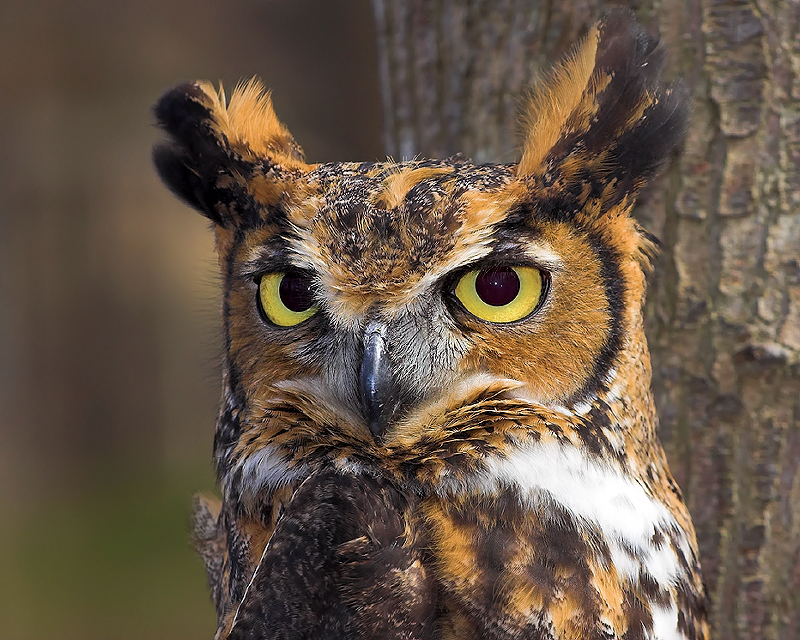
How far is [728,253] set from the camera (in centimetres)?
149

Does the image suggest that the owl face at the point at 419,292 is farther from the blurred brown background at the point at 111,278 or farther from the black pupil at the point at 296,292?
the blurred brown background at the point at 111,278

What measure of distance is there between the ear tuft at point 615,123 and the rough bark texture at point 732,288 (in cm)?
35

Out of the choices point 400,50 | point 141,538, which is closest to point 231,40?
point 141,538

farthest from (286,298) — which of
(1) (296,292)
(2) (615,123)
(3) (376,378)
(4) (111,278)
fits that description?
(4) (111,278)

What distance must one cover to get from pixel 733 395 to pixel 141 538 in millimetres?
5628

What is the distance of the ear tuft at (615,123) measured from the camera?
3.67ft

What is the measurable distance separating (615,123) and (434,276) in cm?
38

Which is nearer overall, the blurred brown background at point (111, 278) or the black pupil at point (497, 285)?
the black pupil at point (497, 285)

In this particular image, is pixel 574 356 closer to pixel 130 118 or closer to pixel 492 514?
pixel 492 514

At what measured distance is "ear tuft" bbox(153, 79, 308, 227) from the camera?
1.21m

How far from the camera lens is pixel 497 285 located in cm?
104

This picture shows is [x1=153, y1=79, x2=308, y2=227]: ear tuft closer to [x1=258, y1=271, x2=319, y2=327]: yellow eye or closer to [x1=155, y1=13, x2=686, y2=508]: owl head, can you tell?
[x1=155, y1=13, x2=686, y2=508]: owl head

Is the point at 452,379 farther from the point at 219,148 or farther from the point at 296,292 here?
the point at 219,148

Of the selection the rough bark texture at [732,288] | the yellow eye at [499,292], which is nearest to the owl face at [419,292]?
the yellow eye at [499,292]
